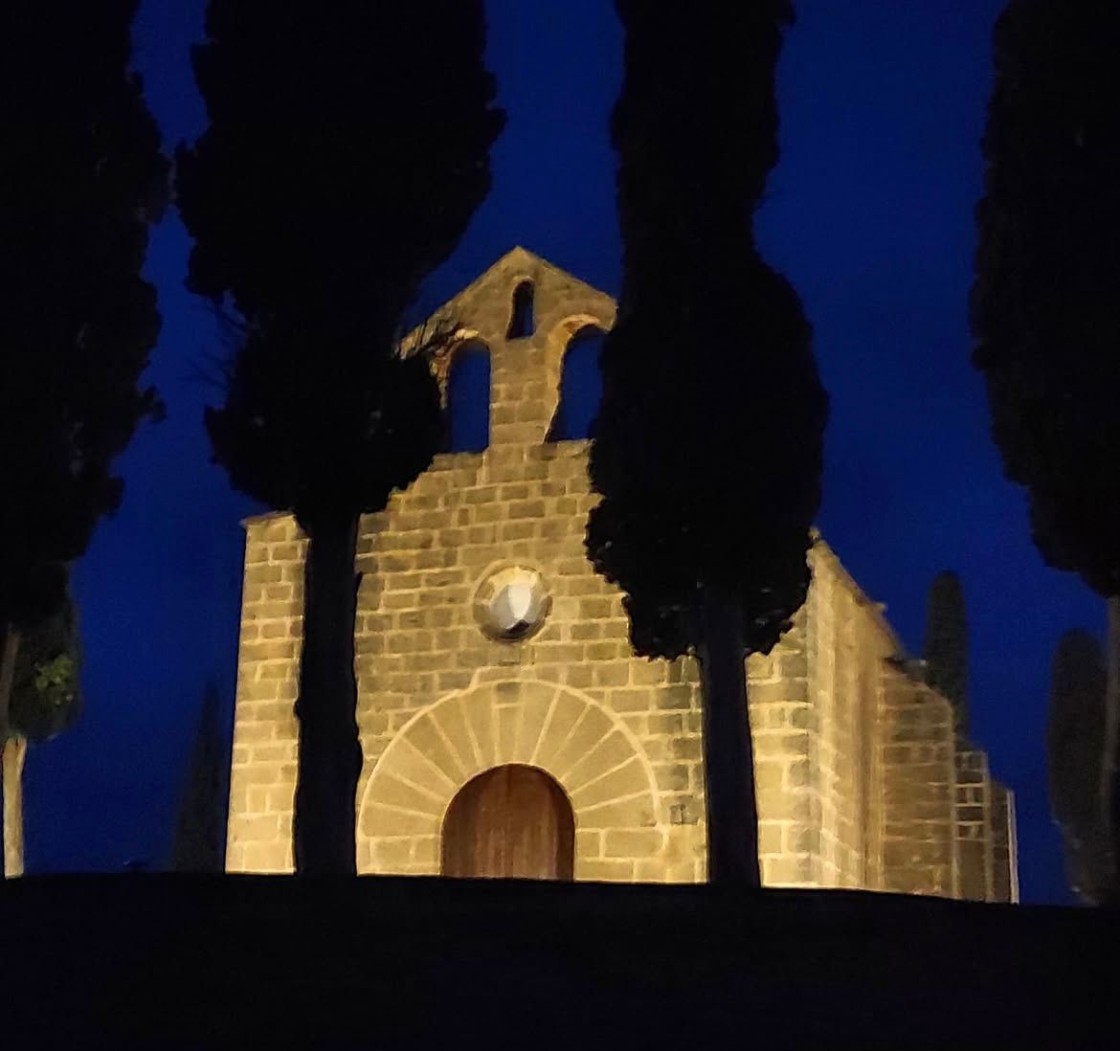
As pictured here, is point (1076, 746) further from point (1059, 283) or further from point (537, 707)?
point (1059, 283)

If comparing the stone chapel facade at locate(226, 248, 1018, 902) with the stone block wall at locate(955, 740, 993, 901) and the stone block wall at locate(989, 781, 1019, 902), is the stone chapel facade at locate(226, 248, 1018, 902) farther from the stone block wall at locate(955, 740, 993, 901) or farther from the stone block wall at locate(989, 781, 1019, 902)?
the stone block wall at locate(989, 781, 1019, 902)

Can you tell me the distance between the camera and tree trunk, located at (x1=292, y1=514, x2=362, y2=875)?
762 centimetres

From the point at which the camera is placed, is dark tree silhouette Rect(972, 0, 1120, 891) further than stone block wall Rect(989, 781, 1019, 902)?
No

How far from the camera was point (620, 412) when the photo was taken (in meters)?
8.95

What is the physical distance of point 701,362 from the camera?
8.73m

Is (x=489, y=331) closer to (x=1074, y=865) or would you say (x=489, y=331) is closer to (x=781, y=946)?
(x=781, y=946)

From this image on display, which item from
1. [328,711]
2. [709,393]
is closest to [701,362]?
[709,393]

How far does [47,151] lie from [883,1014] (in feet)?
25.0

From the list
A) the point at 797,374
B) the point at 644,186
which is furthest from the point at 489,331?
the point at 797,374

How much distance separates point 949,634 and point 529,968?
21739mm

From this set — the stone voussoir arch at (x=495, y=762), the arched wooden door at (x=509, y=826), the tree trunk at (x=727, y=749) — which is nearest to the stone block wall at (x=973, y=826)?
the stone voussoir arch at (x=495, y=762)

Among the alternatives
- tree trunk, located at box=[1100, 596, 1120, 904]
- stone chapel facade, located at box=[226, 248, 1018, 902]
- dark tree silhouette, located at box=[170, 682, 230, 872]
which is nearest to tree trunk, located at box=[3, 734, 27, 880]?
stone chapel facade, located at box=[226, 248, 1018, 902]

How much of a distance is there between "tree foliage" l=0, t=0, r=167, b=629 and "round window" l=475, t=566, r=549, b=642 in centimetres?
275

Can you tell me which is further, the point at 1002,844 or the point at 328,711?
the point at 1002,844
